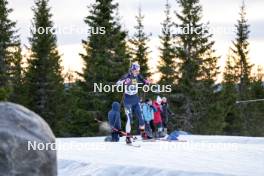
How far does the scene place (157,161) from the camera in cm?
1117

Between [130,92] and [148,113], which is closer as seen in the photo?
[130,92]

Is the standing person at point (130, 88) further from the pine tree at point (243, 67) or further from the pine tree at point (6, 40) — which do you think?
the pine tree at point (243, 67)

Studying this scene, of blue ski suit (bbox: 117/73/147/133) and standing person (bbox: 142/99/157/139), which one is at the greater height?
blue ski suit (bbox: 117/73/147/133)

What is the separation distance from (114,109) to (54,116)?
28426mm

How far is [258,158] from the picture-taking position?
12.3 m

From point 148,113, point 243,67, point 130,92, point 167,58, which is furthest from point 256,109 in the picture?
point 130,92

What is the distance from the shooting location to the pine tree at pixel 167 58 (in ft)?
162

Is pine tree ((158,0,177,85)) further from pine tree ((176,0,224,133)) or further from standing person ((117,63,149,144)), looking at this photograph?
standing person ((117,63,149,144))

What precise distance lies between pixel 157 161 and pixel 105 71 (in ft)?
89.0

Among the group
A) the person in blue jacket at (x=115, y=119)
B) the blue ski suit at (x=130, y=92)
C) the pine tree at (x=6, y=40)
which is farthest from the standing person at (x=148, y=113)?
the pine tree at (x=6, y=40)

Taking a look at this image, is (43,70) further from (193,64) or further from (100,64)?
(193,64)

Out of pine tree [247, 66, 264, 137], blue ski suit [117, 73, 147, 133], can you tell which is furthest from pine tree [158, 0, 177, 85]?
blue ski suit [117, 73, 147, 133]

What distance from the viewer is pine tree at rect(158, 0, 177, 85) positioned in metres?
49.4

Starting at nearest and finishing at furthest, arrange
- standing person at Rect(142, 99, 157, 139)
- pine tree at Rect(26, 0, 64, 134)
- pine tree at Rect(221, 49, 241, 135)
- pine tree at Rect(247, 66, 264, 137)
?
standing person at Rect(142, 99, 157, 139) → pine tree at Rect(26, 0, 64, 134) → pine tree at Rect(221, 49, 241, 135) → pine tree at Rect(247, 66, 264, 137)
